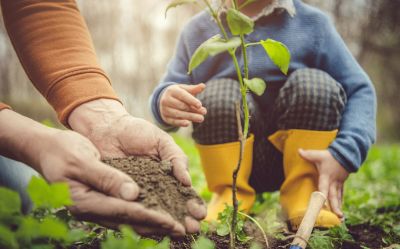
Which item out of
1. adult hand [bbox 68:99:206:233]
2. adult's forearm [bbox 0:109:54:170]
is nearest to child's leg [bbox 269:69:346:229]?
Answer: adult hand [bbox 68:99:206:233]

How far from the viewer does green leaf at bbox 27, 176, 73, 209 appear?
0.79m

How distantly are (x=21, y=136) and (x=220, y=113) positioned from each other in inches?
37.2

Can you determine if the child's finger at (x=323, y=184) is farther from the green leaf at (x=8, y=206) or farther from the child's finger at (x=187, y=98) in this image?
the green leaf at (x=8, y=206)

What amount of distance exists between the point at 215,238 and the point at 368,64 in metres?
9.07

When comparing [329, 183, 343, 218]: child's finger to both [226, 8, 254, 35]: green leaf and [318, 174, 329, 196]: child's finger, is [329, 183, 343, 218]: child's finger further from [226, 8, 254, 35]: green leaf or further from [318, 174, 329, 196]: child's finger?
[226, 8, 254, 35]: green leaf

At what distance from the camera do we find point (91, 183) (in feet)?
3.09

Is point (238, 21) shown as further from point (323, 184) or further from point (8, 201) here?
point (323, 184)

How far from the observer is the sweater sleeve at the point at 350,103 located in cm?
164

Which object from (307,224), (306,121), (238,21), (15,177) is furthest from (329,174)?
(15,177)

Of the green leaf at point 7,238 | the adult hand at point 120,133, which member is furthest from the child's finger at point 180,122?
the green leaf at point 7,238

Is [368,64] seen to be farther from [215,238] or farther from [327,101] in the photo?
[215,238]

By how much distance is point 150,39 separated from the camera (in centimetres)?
731

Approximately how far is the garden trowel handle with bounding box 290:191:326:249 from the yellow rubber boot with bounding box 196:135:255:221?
0.55 metres

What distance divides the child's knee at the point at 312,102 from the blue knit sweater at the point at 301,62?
0.29ft
